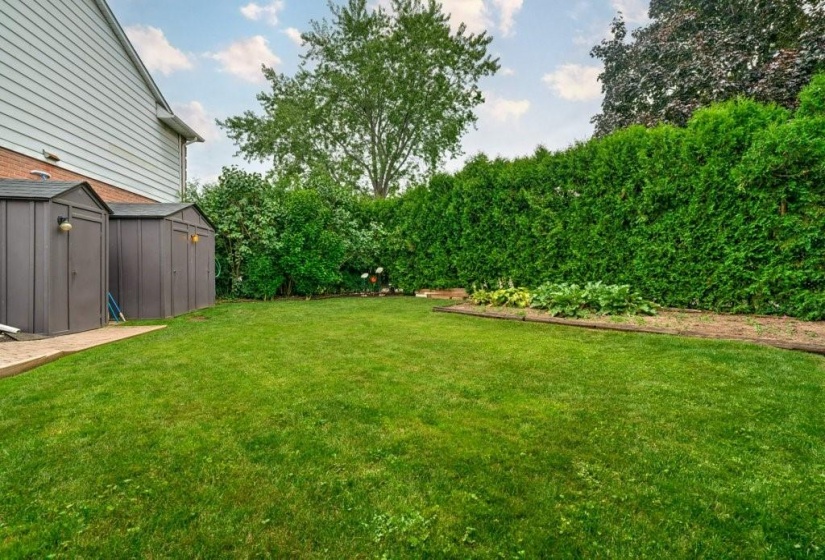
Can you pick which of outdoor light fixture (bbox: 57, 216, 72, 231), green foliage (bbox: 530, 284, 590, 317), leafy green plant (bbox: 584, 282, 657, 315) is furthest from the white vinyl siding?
leafy green plant (bbox: 584, 282, 657, 315)

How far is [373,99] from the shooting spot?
731 inches

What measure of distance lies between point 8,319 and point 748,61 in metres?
15.5

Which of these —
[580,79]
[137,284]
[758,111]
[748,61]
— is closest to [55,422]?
→ [137,284]

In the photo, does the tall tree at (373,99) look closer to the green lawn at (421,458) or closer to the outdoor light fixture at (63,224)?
the outdoor light fixture at (63,224)

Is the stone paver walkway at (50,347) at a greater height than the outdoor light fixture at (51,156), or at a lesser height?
lesser

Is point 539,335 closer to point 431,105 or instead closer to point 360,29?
point 431,105

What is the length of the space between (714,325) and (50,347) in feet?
24.6

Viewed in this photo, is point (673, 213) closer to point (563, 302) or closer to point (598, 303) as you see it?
point (598, 303)

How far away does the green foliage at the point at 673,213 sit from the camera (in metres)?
5.19

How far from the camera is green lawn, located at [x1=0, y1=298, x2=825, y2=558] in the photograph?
1.40m

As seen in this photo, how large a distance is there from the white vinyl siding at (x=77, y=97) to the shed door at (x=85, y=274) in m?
1.93

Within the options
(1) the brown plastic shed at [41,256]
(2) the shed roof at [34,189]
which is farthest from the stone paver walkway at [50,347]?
(2) the shed roof at [34,189]

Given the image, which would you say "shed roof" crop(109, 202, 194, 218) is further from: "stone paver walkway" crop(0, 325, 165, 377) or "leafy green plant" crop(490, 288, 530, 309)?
"leafy green plant" crop(490, 288, 530, 309)

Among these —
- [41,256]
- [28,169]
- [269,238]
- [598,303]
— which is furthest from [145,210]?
[598,303]
